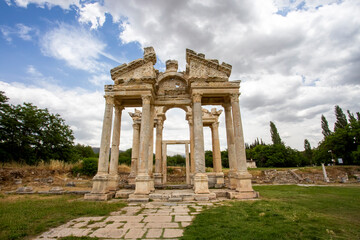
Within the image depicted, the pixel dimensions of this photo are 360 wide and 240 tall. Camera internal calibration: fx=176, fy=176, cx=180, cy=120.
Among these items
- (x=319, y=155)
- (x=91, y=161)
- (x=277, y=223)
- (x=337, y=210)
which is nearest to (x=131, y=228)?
(x=277, y=223)

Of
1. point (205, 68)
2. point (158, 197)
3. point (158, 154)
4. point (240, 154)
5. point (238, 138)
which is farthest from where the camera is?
→ point (158, 154)

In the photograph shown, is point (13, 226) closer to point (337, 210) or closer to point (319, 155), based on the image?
point (337, 210)

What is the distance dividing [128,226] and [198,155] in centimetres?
609

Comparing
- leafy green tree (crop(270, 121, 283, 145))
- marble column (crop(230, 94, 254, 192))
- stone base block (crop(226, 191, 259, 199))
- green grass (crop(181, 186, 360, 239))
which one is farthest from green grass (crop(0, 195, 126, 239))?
leafy green tree (crop(270, 121, 283, 145))

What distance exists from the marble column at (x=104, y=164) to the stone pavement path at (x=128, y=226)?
380cm

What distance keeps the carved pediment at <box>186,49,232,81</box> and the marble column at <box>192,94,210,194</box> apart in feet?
5.21

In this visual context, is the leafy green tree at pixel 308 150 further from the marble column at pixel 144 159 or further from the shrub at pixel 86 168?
the marble column at pixel 144 159

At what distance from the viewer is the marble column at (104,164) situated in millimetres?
9758

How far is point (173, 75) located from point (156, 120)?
5.13 metres

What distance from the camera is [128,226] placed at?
16.9 ft

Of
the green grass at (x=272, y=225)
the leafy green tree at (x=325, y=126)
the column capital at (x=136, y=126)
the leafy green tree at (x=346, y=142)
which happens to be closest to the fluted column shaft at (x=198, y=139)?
the green grass at (x=272, y=225)

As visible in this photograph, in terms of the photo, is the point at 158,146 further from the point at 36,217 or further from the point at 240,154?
the point at 36,217

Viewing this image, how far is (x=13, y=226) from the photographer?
16.1 ft

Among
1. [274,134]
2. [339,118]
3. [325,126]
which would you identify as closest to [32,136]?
[274,134]
